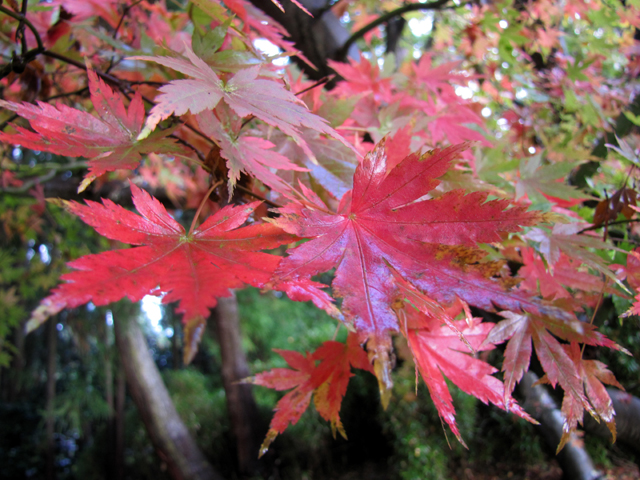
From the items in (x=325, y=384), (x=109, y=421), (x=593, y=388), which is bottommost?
(x=109, y=421)

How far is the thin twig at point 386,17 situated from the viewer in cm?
90

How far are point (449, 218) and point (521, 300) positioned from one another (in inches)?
4.0

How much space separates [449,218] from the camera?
1.13ft

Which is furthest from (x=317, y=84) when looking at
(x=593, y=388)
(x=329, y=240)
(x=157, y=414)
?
(x=157, y=414)

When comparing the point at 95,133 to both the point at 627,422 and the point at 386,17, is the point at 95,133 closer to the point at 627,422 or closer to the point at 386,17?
the point at 386,17

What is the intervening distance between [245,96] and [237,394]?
3.10 m

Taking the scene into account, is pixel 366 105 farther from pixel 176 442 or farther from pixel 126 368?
pixel 126 368

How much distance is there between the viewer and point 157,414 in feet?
9.55

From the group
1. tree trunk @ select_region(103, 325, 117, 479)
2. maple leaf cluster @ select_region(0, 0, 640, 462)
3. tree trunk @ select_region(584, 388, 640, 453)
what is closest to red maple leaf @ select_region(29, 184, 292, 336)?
maple leaf cluster @ select_region(0, 0, 640, 462)

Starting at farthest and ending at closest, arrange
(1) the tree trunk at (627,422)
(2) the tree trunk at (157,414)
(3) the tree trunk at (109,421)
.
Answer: (3) the tree trunk at (109,421)
(2) the tree trunk at (157,414)
(1) the tree trunk at (627,422)

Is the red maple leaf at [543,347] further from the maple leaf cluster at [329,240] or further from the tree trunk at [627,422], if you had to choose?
the tree trunk at [627,422]

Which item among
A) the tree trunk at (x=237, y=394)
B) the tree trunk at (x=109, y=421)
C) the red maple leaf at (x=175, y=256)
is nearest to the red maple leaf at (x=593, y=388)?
the red maple leaf at (x=175, y=256)

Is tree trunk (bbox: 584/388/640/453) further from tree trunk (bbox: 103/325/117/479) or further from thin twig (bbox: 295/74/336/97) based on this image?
tree trunk (bbox: 103/325/117/479)

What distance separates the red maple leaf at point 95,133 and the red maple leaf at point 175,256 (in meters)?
0.05
